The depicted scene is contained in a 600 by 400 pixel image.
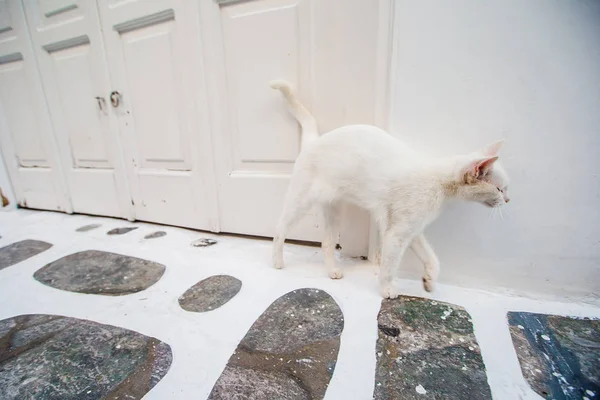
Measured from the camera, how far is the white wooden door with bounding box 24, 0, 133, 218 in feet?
4.37

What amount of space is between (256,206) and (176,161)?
1.69 ft

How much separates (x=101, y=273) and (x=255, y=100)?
3.07 ft

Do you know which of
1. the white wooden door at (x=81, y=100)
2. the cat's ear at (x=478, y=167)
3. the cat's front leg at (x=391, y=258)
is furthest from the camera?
the white wooden door at (x=81, y=100)

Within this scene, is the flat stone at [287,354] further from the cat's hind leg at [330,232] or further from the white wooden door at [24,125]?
the white wooden door at [24,125]

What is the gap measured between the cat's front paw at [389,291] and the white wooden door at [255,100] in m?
0.42

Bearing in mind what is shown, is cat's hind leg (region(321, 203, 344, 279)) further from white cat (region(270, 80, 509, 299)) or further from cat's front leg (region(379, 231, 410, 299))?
cat's front leg (region(379, 231, 410, 299))

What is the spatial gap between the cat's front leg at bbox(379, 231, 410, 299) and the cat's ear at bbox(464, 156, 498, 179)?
0.24 meters

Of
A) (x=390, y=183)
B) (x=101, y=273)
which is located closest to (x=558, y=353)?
(x=390, y=183)

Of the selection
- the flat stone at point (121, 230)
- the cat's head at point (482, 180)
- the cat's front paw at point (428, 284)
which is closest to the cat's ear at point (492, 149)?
the cat's head at point (482, 180)

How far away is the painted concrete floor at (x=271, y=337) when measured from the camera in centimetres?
52

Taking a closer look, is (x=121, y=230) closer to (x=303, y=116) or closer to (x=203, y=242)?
(x=203, y=242)

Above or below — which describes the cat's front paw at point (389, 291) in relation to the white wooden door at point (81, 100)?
below

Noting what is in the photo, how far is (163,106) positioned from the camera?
1.27 m

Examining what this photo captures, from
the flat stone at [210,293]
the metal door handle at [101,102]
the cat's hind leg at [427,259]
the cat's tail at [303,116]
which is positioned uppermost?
the metal door handle at [101,102]
